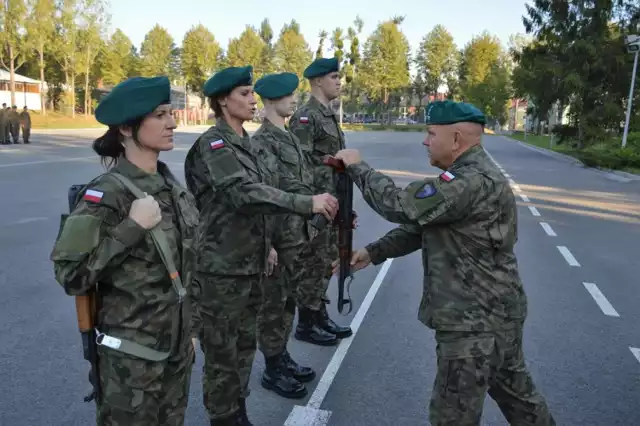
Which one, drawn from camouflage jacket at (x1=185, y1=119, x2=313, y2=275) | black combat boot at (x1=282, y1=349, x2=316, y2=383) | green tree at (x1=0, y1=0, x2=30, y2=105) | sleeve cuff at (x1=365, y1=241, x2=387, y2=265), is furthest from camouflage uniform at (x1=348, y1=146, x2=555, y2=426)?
green tree at (x1=0, y1=0, x2=30, y2=105)

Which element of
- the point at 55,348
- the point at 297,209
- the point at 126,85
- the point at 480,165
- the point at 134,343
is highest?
the point at 126,85

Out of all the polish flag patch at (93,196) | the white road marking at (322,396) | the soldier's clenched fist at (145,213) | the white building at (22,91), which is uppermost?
the white building at (22,91)

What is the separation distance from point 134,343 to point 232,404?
3.81 ft


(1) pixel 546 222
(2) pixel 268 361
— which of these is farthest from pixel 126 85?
(1) pixel 546 222

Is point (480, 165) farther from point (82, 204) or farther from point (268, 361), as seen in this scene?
point (268, 361)

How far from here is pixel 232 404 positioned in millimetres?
3035

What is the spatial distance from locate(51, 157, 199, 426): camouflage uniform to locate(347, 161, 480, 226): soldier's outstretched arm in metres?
0.85

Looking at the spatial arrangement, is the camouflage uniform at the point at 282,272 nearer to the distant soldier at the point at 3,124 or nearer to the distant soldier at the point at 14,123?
the distant soldier at the point at 3,124

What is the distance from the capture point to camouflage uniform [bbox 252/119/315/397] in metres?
3.63

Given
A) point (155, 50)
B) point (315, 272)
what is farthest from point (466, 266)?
point (155, 50)

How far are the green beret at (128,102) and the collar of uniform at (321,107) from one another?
2.54 m

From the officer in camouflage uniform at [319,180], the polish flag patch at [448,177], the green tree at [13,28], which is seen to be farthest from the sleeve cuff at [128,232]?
the green tree at [13,28]

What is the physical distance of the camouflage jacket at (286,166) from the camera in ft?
12.6

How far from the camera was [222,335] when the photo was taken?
2977 millimetres
